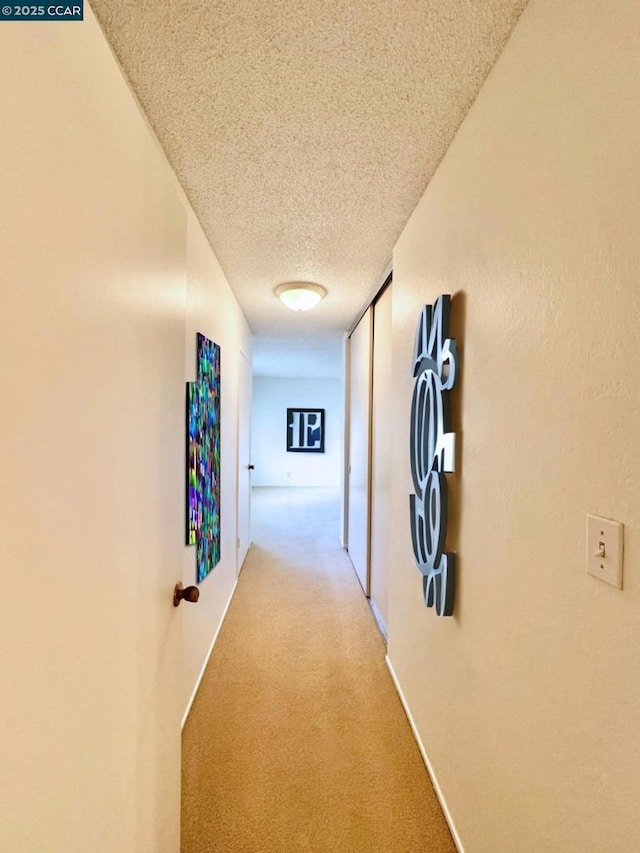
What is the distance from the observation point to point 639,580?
0.62 metres

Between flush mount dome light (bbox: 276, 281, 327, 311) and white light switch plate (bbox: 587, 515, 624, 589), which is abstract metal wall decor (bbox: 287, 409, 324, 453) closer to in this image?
flush mount dome light (bbox: 276, 281, 327, 311)

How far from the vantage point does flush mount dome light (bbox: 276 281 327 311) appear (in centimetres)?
283

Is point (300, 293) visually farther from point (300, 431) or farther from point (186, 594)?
point (300, 431)

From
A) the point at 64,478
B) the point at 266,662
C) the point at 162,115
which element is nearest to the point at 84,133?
the point at 64,478

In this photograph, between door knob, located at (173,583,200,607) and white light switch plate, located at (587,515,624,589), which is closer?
white light switch plate, located at (587,515,624,589)

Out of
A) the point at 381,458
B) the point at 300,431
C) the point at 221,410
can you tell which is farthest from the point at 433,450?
the point at 300,431

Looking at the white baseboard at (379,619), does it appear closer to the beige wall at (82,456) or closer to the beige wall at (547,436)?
the beige wall at (547,436)

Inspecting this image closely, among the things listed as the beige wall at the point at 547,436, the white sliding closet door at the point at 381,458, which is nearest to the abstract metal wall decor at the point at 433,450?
the beige wall at the point at 547,436

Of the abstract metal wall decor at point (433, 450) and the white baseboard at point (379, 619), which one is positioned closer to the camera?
the abstract metal wall decor at point (433, 450)

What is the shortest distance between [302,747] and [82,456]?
1726 mm

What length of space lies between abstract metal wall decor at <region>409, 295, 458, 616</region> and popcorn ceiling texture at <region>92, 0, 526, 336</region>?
60 cm

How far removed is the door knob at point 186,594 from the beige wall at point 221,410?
1.61ft

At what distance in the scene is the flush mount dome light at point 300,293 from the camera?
2826 mm

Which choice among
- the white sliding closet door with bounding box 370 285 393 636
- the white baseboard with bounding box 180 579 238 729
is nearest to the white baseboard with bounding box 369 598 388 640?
the white sliding closet door with bounding box 370 285 393 636
